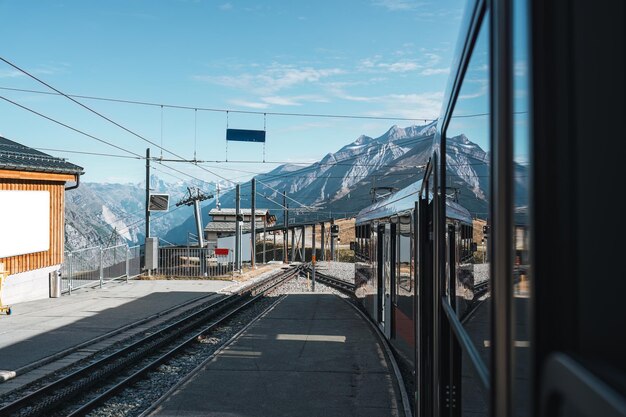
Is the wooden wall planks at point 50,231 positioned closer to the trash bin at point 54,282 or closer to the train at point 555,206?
the trash bin at point 54,282

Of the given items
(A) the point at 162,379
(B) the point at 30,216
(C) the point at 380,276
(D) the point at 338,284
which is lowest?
(A) the point at 162,379

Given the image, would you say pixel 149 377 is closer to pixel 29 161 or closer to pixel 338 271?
pixel 29 161

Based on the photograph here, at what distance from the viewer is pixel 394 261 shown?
9.44 m

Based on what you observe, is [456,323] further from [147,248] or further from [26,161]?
[147,248]

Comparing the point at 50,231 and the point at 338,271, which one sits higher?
the point at 50,231

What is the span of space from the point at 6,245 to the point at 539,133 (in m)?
20.0

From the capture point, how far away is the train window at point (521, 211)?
1016 millimetres

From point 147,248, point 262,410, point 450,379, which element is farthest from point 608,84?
point 147,248

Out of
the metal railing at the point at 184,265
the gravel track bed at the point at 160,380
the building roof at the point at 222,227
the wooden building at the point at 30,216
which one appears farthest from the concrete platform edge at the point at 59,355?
the building roof at the point at 222,227

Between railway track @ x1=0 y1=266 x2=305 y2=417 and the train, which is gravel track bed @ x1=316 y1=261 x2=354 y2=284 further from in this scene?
the train

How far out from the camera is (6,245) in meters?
18.6

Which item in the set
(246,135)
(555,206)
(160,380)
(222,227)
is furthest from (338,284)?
(222,227)

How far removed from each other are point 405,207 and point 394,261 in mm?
1584

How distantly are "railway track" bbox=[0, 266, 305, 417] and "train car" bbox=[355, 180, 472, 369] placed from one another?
407cm
